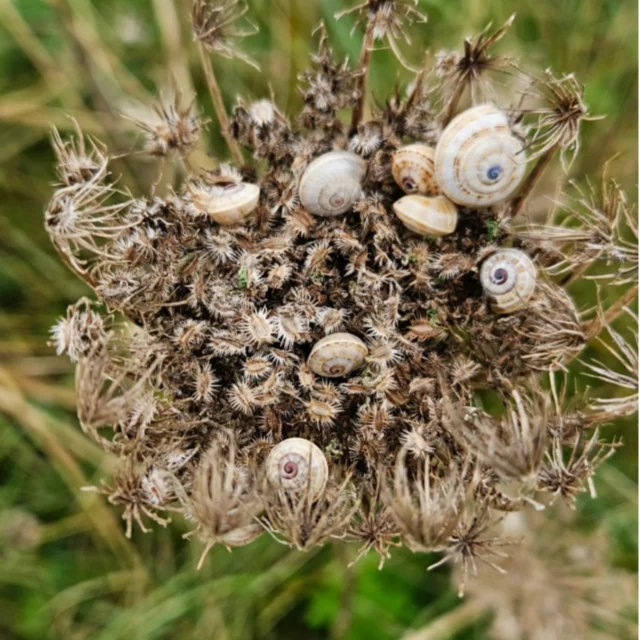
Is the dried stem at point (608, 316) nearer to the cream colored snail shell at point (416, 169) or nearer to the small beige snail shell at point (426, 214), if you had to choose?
the small beige snail shell at point (426, 214)

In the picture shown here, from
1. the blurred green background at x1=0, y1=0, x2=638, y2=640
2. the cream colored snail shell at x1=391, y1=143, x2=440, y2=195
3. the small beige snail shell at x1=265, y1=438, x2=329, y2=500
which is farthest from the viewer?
the blurred green background at x1=0, y1=0, x2=638, y2=640

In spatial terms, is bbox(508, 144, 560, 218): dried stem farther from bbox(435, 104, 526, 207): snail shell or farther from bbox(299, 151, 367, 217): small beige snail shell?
bbox(299, 151, 367, 217): small beige snail shell

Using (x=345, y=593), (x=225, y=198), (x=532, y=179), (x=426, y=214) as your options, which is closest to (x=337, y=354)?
(x=426, y=214)

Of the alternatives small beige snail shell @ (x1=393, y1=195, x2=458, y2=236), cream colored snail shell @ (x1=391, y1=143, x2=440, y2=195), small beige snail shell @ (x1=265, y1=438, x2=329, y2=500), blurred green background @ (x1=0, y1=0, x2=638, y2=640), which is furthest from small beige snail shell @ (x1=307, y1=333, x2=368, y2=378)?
blurred green background @ (x1=0, y1=0, x2=638, y2=640)

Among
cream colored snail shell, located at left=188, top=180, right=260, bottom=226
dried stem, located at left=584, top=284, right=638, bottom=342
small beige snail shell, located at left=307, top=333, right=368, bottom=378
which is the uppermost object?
cream colored snail shell, located at left=188, top=180, right=260, bottom=226

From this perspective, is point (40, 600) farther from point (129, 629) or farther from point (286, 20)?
point (286, 20)
